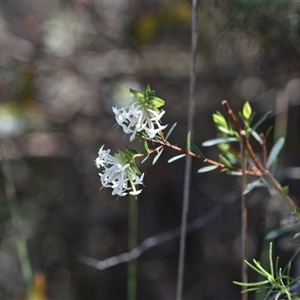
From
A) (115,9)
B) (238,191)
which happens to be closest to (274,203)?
(238,191)

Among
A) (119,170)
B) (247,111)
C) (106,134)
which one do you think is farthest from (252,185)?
(106,134)

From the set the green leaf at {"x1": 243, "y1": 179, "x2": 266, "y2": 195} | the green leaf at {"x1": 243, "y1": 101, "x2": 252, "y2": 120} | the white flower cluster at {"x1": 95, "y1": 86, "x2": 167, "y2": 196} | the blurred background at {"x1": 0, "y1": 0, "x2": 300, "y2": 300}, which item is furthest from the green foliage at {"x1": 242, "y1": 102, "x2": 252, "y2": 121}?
the blurred background at {"x1": 0, "y1": 0, "x2": 300, "y2": 300}

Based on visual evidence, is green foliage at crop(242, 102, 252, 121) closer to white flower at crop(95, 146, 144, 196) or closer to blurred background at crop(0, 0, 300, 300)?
white flower at crop(95, 146, 144, 196)

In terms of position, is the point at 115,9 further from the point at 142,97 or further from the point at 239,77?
the point at 142,97

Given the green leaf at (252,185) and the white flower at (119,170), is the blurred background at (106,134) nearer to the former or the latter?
the green leaf at (252,185)

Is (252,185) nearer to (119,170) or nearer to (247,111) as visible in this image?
(247,111)
